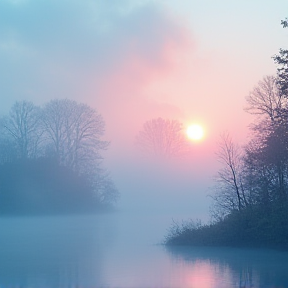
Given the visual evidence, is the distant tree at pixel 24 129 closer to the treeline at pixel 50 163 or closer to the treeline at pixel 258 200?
the treeline at pixel 50 163

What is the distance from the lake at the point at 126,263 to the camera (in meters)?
17.2

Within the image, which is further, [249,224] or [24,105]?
[24,105]

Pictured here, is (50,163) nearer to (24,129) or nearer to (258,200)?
(24,129)

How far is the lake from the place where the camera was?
56.3 feet

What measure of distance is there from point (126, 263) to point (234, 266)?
455 centimetres

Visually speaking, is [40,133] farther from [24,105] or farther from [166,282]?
[166,282]

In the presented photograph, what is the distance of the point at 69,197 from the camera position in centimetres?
6038

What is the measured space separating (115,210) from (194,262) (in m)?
40.1

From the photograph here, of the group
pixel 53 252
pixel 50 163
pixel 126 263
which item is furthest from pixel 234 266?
pixel 50 163

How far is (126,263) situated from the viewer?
22.4 m

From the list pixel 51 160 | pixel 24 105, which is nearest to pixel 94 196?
pixel 51 160

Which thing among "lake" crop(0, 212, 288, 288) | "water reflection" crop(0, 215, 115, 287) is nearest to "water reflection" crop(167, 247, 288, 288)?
"lake" crop(0, 212, 288, 288)

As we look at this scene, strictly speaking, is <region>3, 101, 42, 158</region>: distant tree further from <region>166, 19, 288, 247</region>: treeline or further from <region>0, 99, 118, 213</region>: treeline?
<region>166, 19, 288, 247</region>: treeline

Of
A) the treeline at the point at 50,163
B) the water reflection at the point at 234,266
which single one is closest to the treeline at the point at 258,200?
the water reflection at the point at 234,266
